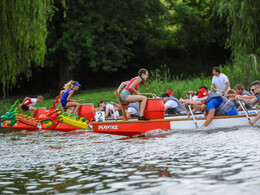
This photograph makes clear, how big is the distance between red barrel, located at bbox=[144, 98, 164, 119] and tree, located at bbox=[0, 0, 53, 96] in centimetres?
627

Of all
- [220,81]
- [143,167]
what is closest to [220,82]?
[220,81]

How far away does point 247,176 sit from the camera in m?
6.13

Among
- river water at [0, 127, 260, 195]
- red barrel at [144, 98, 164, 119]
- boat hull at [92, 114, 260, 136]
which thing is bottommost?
river water at [0, 127, 260, 195]

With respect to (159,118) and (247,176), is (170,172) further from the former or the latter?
(159,118)

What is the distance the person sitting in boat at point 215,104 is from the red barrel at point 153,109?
109cm

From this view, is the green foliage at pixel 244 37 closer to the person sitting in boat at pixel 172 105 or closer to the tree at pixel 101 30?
the person sitting in boat at pixel 172 105

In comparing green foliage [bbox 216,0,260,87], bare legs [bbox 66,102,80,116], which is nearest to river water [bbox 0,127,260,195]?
bare legs [bbox 66,102,80,116]

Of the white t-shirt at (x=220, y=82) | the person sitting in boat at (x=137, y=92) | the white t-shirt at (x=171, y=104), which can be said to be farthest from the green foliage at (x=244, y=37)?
the person sitting in boat at (x=137, y=92)

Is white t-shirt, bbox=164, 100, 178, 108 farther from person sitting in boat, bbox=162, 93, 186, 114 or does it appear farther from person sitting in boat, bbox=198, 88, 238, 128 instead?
person sitting in boat, bbox=198, 88, 238, 128

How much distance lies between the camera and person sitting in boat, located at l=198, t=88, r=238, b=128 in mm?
11828

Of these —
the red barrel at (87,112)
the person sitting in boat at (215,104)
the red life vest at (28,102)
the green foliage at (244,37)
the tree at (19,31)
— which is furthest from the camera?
the red life vest at (28,102)

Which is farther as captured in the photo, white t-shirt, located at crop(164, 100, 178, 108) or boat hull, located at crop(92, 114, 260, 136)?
white t-shirt, located at crop(164, 100, 178, 108)

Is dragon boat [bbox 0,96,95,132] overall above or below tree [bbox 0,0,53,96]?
below

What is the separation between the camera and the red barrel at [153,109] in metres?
12.4
